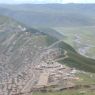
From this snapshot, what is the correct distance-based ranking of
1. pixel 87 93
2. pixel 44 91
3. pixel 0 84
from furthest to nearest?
pixel 0 84, pixel 44 91, pixel 87 93

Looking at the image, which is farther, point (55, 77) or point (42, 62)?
point (42, 62)

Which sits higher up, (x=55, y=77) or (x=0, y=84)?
(x=55, y=77)

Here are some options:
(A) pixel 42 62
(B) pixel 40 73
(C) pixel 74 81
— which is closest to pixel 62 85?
(C) pixel 74 81

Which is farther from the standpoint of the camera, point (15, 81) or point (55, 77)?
point (15, 81)

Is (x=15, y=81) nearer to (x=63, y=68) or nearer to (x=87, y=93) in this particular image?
(x=63, y=68)

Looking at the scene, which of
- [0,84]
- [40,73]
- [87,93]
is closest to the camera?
[87,93]

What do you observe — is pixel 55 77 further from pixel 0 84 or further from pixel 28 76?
pixel 0 84

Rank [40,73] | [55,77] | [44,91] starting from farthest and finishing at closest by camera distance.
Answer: [40,73], [55,77], [44,91]

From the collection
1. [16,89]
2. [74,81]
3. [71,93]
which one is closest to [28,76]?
[16,89]

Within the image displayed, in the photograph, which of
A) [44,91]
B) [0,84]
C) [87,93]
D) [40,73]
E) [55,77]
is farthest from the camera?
[0,84]
